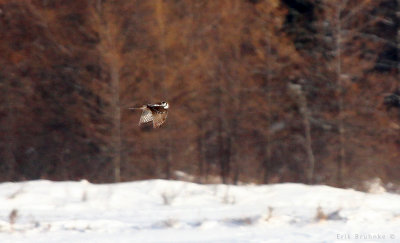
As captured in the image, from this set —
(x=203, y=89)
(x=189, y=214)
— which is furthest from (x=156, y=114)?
(x=203, y=89)

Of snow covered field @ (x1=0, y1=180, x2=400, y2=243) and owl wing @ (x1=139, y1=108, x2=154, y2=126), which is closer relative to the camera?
owl wing @ (x1=139, y1=108, x2=154, y2=126)

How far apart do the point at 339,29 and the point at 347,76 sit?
1030mm

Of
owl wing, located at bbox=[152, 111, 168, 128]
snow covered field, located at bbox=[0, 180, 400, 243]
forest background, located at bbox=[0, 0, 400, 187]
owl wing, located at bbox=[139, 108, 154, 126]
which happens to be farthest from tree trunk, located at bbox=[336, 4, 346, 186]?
owl wing, located at bbox=[152, 111, 168, 128]

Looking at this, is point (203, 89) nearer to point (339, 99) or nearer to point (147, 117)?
point (339, 99)

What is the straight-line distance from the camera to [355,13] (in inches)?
714

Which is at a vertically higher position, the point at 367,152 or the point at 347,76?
the point at 347,76

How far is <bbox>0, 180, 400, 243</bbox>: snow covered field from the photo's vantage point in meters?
10.6

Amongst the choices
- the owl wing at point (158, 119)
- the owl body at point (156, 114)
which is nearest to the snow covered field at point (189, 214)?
the owl body at point (156, 114)

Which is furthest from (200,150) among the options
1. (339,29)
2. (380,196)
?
(380,196)

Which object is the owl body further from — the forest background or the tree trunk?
the tree trunk

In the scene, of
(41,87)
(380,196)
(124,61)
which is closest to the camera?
(380,196)

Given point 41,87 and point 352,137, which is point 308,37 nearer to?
point 352,137

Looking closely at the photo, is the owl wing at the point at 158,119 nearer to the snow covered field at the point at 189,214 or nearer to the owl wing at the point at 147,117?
the owl wing at the point at 147,117

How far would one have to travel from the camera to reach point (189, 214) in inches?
499
